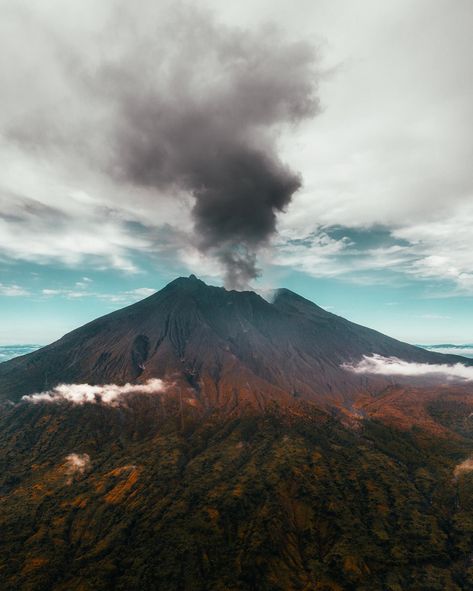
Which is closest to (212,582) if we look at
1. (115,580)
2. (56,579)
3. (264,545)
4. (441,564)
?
(264,545)

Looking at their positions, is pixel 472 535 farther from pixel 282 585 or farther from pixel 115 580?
pixel 115 580

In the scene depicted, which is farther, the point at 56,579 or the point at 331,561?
the point at 331,561

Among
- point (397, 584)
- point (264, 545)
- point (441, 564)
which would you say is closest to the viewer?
point (397, 584)

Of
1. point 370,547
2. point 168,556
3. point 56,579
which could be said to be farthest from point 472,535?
point 56,579

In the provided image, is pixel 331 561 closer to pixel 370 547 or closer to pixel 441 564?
pixel 370 547

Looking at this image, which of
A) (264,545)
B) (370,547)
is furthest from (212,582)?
(370,547)

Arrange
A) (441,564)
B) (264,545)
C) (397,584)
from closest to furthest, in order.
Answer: (397,584), (441,564), (264,545)

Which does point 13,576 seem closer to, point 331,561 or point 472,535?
point 331,561
